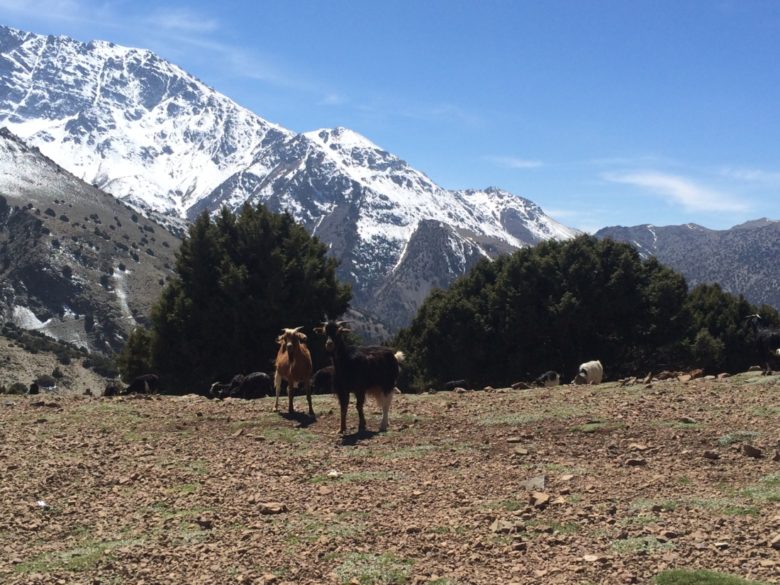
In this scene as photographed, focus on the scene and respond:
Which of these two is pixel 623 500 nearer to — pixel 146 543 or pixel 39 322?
pixel 146 543

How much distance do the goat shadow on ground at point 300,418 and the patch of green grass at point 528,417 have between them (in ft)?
13.4

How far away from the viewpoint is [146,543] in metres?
10.3

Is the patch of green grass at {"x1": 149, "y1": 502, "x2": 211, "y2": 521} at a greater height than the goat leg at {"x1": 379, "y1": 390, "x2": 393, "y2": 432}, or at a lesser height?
lesser

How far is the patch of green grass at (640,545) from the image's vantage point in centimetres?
882

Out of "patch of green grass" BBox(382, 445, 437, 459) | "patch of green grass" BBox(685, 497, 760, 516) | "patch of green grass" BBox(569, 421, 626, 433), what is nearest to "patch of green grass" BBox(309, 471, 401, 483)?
"patch of green grass" BBox(382, 445, 437, 459)

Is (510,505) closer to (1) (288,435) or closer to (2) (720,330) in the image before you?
(1) (288,435)

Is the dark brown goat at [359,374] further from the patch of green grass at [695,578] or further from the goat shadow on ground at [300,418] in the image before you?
the patch of green grass at [695,578]

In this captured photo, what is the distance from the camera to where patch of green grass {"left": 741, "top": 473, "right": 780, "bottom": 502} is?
10.3 metres

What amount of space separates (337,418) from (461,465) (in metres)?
5.98

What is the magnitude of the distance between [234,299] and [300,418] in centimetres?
1910

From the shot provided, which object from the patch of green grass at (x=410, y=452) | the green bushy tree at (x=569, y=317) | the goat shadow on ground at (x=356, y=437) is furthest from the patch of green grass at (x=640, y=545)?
the green bushy tree at (x=569, y=317)

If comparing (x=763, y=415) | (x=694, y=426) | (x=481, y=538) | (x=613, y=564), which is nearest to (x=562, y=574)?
(x=613, y=564)

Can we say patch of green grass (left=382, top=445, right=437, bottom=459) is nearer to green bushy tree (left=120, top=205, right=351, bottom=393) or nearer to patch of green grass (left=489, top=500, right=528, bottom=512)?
patch of green grass (left=489, top=500, right=528, bottom=512)

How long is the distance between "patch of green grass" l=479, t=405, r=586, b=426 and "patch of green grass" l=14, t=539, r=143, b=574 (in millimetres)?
8714
